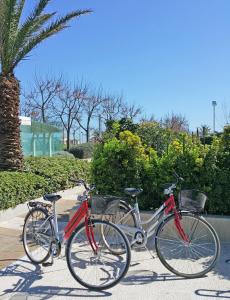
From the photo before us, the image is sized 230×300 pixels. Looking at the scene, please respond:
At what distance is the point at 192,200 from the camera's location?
491 cm

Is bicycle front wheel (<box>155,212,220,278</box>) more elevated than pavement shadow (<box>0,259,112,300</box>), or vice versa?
bicycle front wheel (<box>155,212,220,278</box>)

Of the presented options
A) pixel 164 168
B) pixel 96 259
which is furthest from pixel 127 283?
pixel 164 168

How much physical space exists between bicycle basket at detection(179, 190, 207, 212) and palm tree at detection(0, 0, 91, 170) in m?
6.72

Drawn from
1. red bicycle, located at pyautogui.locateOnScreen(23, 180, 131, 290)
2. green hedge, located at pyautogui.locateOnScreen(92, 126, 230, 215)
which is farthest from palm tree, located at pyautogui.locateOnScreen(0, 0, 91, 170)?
red bicycle, located at pyautogui.locateOnScreen(23, 180, 131, 290)

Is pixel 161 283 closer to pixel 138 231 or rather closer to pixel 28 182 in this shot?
pixel 138 231

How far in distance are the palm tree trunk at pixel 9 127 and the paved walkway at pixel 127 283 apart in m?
5.54

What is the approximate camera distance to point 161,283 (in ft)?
14.7

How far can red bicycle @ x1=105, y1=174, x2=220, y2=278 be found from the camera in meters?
4.71

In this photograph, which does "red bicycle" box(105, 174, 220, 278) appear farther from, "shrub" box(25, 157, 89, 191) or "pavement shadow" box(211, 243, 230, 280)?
"shrub" box(25, 157, 89, 191)

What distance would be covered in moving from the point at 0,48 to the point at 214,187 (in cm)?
720

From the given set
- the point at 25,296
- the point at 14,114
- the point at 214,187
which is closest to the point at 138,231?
the point at 25,296

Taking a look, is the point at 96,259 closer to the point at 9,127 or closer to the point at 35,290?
the point at 35,290

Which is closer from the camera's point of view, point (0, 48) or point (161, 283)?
point (161, 283)

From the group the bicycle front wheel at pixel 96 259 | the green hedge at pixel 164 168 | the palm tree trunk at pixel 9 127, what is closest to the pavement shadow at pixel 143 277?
the bicycle front wheel at pixel 96 259
